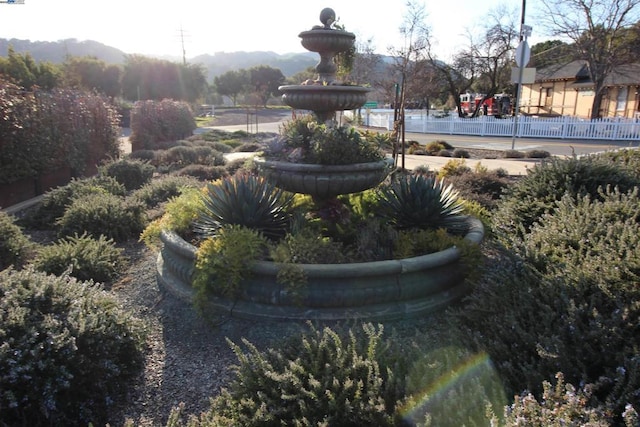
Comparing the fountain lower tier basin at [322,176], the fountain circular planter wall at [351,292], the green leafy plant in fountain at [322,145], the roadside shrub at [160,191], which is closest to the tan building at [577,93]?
the roadside shrub at [160,191]

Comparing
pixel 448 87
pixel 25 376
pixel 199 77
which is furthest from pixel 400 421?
pixel 199 77

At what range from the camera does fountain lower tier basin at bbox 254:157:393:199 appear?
15.2ft

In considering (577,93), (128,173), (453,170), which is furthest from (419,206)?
(577,93)

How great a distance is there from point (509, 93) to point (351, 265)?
4036 centimetres

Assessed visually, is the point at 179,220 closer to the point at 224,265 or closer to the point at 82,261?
the point at 82,261

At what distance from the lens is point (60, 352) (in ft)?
9.06

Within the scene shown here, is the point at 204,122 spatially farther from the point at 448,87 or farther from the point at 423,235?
the point at 423,235

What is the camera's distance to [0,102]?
798cm

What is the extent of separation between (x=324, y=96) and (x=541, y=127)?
21615 millimetres

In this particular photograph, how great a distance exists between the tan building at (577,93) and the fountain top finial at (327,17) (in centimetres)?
2655

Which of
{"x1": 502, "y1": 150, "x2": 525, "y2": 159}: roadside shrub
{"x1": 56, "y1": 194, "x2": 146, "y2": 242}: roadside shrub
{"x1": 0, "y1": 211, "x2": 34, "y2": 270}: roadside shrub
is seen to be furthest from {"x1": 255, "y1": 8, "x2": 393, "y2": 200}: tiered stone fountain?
{"x1": 502, "y1": 150, "x2": 525, "y2": 159}: roadside shrub

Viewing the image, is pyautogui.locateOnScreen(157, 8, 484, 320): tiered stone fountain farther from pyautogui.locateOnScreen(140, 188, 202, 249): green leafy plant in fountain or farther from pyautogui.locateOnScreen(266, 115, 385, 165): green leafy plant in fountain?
pyautogui.locateOnScreen(140, 188, 202, 249): green leafy plant in fountain

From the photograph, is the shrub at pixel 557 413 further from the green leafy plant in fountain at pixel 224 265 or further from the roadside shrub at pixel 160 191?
the roadside shrub at pixel 160 191

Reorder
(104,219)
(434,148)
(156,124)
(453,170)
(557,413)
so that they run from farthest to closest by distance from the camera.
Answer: (156,124), (434,148), (453,170), (104,219), (557,413)
